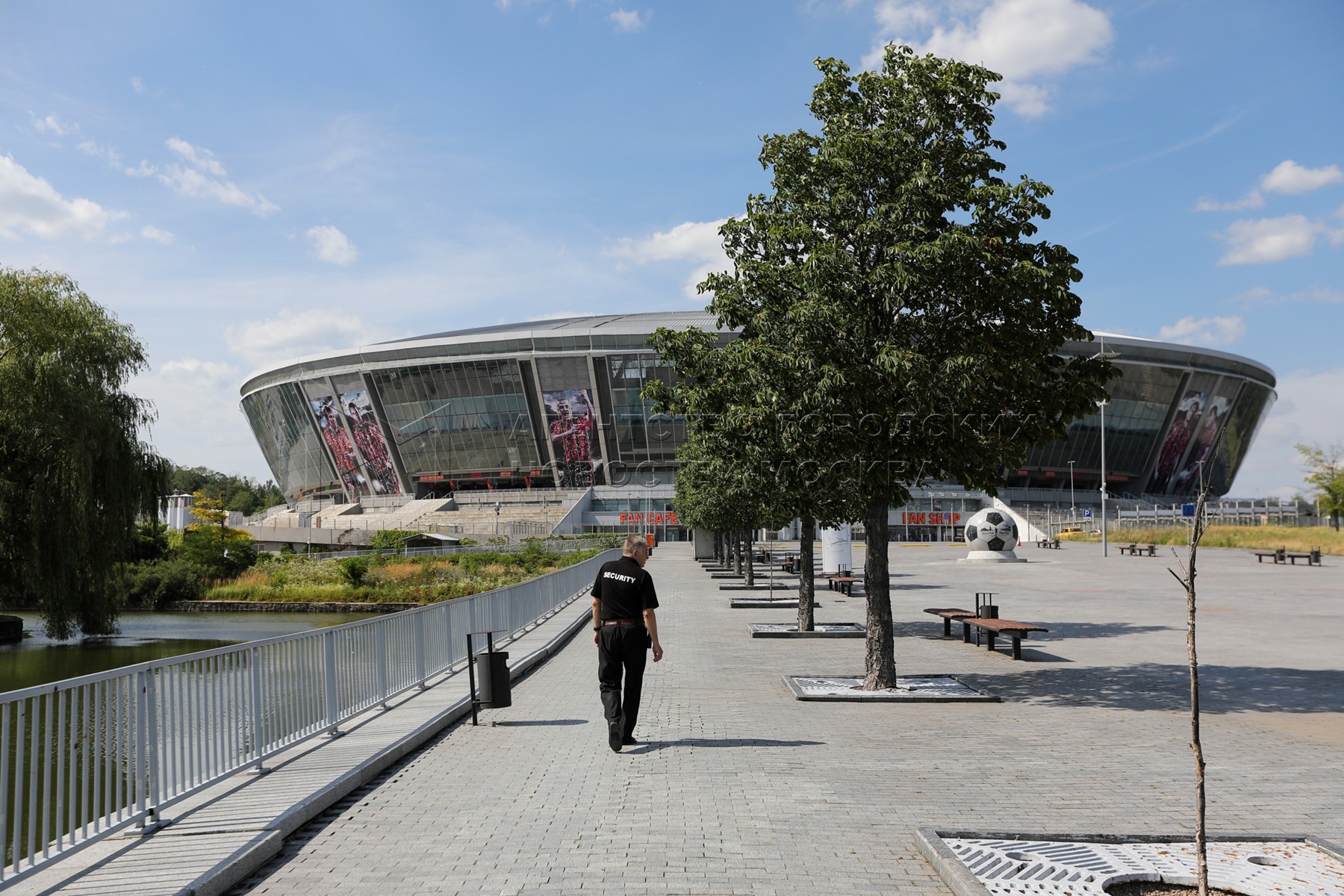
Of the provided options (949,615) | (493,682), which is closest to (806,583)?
(949,615)

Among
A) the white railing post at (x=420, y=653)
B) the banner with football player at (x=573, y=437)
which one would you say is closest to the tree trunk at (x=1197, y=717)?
the white railing post at (x=420, y=653)

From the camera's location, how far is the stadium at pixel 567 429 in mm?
91125

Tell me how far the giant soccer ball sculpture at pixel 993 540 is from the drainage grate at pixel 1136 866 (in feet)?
147

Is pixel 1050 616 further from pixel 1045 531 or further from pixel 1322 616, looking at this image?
pixel 1045 531

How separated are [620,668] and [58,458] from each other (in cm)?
2046

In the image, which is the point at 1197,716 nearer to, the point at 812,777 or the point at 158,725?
the point at 812,777

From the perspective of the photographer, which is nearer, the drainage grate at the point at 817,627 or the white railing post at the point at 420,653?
the white railing post at the point at 420,653

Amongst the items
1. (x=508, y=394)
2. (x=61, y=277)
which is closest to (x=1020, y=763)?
(x=61, y=277)

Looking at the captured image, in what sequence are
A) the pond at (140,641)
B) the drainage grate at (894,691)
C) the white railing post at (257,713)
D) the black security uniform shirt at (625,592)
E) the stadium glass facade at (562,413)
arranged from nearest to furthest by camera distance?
the white railing post at (257,713)
the black security uniform shirt at (625,592)
the drainage grate at (894,691)
the pond at (140,641)
the stadium glass facade at (562,413)

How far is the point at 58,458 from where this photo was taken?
2389 cm

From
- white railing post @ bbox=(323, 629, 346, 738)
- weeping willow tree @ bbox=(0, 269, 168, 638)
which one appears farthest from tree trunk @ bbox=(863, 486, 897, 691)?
weeping willow tree @ bbox=(0, 269, 168, 638)

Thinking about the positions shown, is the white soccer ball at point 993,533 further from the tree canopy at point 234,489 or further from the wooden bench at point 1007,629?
the tree canopy at point 234,489

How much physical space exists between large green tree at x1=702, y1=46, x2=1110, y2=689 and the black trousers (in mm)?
3749

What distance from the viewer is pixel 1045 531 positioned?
83.6 meters
